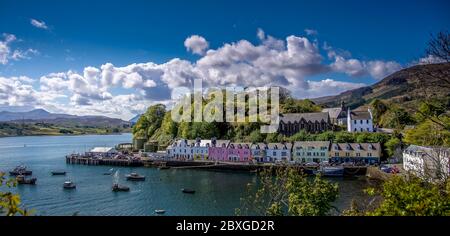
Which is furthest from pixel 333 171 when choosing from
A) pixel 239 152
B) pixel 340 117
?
pixel 340 117

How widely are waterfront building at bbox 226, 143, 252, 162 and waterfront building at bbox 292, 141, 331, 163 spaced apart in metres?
5.99

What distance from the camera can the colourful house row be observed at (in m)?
39.2

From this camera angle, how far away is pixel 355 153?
39.3 meters

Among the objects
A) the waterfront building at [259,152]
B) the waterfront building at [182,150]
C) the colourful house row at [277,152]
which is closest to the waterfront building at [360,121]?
the colourful house row at [277,152]

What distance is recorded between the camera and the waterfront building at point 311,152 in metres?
40.7

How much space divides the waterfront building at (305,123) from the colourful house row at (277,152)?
6.62 m

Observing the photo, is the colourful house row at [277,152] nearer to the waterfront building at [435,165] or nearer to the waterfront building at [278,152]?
the waterfront building at [278,152]

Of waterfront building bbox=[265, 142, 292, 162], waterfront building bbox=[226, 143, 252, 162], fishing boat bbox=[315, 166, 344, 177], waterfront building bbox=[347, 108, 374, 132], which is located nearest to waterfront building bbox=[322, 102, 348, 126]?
waterfront building bbox=[347, 108, 374, 132]

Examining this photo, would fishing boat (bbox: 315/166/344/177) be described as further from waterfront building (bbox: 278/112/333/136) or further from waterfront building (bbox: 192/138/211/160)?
waterfront building (bbox: 192/138/211/160)

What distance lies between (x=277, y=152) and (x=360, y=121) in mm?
13562

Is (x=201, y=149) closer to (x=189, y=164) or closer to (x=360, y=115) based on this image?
(x=189, y=164)

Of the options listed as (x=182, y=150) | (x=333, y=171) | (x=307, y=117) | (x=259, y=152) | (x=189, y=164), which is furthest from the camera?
(x=307, y=117)
